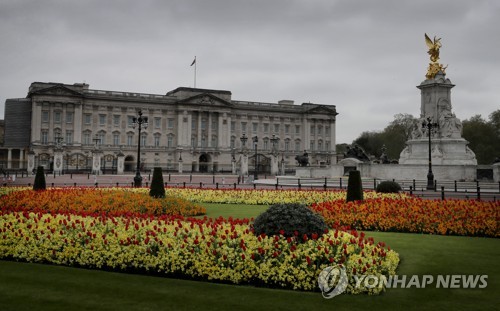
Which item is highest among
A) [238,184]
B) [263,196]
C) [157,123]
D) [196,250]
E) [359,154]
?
[157,123]

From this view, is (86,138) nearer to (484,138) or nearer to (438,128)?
(438,128)

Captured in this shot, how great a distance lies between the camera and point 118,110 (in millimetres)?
90500

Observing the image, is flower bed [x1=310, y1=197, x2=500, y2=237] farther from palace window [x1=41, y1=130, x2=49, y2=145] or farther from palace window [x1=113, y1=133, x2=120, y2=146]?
palace window [x1=113, y1=133, x2=120, y2=146]

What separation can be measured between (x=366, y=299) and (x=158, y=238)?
4383 millimetres

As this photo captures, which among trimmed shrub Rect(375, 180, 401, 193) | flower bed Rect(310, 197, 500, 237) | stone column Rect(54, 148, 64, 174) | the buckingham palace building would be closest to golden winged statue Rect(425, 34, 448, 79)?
trimmed shrub Rect(375, 180, 401, 193)

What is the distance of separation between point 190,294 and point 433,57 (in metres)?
41.5

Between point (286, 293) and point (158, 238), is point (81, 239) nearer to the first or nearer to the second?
point (158, 238)

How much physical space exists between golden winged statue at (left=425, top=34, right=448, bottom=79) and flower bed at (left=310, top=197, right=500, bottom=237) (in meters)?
29.8

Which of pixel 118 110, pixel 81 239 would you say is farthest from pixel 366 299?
pixel 118 110

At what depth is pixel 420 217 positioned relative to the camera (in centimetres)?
1355

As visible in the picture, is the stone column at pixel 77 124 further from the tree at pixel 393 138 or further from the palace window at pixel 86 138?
the tree at pixel 393 138

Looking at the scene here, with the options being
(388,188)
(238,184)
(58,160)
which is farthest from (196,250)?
(58,160)

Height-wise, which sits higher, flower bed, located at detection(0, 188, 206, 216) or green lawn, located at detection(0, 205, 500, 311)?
flower bed, located at detection(0, 188, 206, 216)

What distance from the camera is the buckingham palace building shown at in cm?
8281
